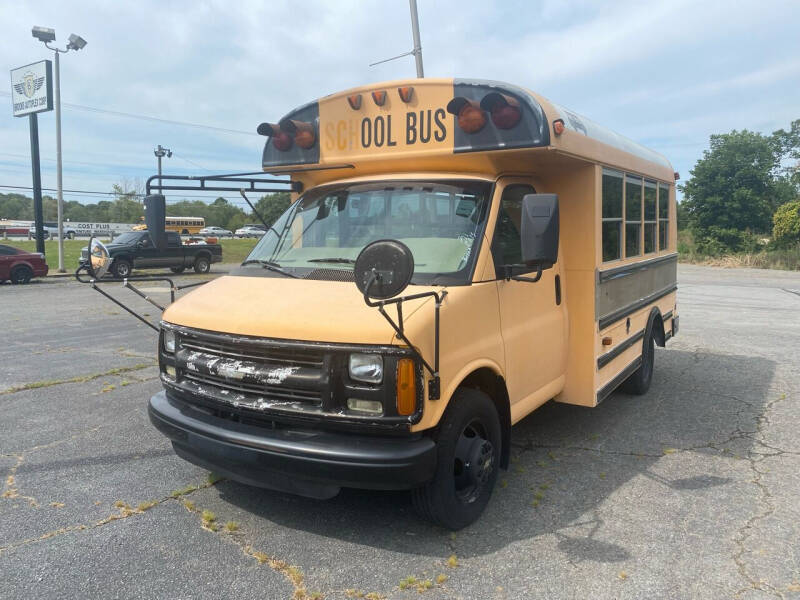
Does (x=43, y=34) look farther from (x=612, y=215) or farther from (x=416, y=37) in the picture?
(x=612, y=215)

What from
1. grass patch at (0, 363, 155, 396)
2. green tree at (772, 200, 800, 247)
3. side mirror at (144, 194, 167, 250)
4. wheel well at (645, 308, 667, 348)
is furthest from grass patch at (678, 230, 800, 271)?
side mirror at (144, 194, 167, 250)

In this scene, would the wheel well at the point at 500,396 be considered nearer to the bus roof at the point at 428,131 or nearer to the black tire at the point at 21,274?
the bus roof at the point at 428,131

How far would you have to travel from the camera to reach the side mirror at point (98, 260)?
3896 millimetres

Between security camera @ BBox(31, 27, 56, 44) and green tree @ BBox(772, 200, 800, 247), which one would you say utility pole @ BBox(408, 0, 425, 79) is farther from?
green tree @ BBox(772, 200, 800, 247)

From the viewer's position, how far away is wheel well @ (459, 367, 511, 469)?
3.82m

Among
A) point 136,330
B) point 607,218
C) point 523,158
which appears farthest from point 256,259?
point 136,330

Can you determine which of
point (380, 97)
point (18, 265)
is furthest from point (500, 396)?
point (18, 265)

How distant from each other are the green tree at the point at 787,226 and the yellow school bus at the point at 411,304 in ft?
102

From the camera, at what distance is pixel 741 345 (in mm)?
9516

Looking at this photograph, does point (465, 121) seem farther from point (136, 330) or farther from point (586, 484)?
point (136, 330)

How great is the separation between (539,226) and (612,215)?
1.98 m

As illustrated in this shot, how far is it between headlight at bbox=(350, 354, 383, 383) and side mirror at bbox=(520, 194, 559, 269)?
1.04 meters

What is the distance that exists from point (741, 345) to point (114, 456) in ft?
28.6

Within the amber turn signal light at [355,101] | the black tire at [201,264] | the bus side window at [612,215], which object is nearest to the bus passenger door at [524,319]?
the bus side window at [612,215]
